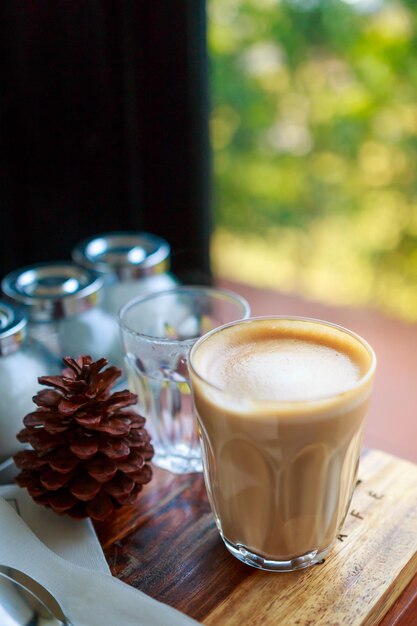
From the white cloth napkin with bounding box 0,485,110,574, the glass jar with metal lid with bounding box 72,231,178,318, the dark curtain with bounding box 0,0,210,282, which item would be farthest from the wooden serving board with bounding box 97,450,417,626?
the dark curtain with bounding box 0,0,210,282

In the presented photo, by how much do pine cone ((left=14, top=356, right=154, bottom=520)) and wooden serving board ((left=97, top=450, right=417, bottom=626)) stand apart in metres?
0.04

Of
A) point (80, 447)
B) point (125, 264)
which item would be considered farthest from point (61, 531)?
point (125, 264)

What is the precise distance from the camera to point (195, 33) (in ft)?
3.32

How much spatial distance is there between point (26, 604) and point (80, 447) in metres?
0.13

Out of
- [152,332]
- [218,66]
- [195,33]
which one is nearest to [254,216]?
[218,66]

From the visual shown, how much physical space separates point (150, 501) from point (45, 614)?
0.17m

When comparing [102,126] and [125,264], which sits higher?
[102,126]

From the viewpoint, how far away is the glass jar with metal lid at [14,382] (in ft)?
2.23

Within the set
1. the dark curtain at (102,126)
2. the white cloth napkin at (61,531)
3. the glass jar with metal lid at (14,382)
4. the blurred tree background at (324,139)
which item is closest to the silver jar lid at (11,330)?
the glass jar with metal lid at (14,382)

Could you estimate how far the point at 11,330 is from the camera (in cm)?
69

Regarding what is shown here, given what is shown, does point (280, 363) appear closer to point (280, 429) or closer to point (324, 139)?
point (280, 429)

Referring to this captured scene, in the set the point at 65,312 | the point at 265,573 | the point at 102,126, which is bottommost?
the point at 265,573

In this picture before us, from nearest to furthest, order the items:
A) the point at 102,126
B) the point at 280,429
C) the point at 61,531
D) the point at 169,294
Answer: the point at 280,429 < the point at 61,531 < the point at 169,294 < the point at 102,126

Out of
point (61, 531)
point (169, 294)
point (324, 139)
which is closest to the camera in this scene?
point (61, 531)
